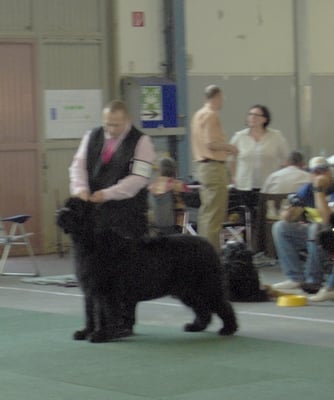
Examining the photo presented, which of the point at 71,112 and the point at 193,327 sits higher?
the point at 71,112

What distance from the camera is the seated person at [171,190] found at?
11.6 meters

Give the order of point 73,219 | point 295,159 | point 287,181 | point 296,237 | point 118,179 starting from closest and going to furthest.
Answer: point 73,219 → point 118,179 → point 296,237 → point 287,181 → point 295,159

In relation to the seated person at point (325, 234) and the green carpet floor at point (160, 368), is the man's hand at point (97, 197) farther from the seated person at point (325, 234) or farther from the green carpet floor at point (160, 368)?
the seated person at point (325, 234)

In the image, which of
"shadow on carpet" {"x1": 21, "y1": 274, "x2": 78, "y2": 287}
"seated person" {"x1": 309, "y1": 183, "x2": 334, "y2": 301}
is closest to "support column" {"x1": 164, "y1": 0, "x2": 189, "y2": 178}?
"shadow on carpet" {"x1": 21, "y1": 274, "x2": 78, "y2": 287}

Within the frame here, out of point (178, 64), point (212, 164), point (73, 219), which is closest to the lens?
point (73, 219)

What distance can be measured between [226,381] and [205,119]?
544 cm

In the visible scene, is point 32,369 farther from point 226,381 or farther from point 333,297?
point 333,297

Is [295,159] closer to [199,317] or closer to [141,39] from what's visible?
[141,39]

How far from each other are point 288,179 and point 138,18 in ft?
12.9

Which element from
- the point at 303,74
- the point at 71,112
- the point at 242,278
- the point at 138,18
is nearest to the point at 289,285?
the point at 242,278

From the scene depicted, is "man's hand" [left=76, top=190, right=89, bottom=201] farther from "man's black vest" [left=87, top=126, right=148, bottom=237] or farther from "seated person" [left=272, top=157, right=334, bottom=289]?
"seated person" [left=272, top=157, right=334, bottom=289]

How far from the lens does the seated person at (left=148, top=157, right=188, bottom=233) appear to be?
38.2 feet

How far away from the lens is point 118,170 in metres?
7.53

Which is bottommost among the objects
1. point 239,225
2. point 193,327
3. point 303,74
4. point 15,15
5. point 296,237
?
point 193,327
